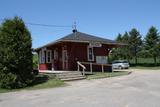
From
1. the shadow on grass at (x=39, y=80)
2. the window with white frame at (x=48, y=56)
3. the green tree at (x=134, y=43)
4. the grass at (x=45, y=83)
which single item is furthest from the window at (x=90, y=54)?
the green tree at (x=134, y=43)

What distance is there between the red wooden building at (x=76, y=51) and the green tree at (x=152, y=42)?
27943mm

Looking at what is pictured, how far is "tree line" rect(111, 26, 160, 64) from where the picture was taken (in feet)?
185

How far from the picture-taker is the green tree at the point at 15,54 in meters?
19.9

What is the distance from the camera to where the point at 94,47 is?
2855cm

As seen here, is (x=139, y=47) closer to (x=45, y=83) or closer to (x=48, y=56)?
(x=48, y=56)

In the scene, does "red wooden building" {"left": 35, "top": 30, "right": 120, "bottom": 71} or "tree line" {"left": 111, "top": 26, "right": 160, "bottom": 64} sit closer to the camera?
"red wooden building" {"left": 35, "top": 30, "right": 120, "bottom": 71}

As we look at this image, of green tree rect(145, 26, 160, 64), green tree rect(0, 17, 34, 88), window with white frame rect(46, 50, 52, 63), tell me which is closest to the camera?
green tree rect(0, 17, 34, 88)

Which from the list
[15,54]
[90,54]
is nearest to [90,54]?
[90,54]

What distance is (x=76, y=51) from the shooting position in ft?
90.0

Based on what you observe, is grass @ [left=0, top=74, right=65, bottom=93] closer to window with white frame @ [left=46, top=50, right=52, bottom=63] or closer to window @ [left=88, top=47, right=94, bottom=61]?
window @ [left=88, top=47, right=94, bottom=61]

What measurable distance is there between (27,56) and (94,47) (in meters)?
9.54

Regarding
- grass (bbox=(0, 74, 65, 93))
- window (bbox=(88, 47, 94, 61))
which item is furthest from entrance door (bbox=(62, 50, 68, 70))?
grass (bbox=(0, 74, 65, 93))

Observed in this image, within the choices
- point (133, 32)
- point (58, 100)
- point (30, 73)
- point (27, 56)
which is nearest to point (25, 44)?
point (27, 56)

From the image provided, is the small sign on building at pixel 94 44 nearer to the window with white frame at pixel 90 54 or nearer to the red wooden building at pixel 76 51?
the red wooden building at pixel 76 51
